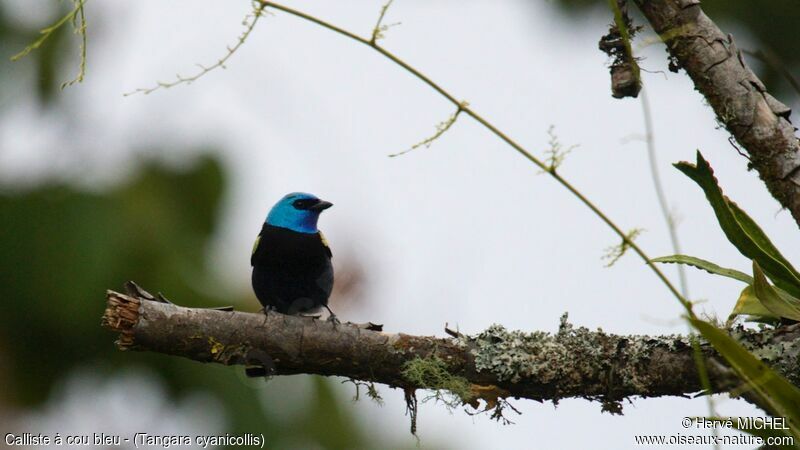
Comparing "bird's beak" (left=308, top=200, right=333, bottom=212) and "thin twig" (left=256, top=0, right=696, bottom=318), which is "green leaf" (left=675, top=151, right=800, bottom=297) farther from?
"bird's beak" (left=308, top=200, right=333, bottom=212)

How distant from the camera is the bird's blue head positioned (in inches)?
225

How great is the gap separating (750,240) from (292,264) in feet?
8.95

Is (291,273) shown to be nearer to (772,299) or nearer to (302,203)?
(302,203)

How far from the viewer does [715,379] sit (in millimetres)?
3012

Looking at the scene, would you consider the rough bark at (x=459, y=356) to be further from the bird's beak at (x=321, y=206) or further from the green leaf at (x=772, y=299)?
the bird's beak at (x=321, y=206)

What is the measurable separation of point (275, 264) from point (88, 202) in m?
2.77

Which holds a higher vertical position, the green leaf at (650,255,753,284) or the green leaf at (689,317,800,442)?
the green leaf at (650,255,753,284)

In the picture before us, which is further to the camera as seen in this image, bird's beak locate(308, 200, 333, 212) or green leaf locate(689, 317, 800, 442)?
bird's beak locate(308, 200, 333, 212)

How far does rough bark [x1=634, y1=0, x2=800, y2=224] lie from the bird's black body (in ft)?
9.06

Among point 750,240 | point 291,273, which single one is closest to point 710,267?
point 750,240

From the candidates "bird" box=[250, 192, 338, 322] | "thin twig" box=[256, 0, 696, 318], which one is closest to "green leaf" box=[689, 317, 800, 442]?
"thin twig" box=[256, 0, 696, 318]

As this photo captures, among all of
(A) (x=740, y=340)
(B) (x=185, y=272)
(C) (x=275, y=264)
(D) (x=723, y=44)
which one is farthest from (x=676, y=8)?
(B) (x=185, y=272)

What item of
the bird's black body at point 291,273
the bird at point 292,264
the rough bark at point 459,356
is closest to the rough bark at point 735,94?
the rough bark at point 459,356

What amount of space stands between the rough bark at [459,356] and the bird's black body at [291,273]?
1.81 meters
